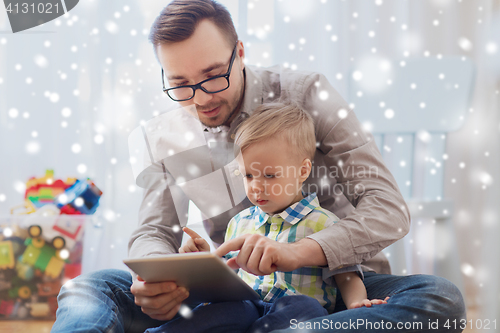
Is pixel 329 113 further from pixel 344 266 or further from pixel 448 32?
pixel 448 32

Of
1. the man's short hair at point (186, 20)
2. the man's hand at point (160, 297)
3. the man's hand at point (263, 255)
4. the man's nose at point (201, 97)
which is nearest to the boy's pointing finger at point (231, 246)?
the man's hand at point (263, 255)

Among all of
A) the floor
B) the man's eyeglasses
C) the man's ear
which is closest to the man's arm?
the man's ear

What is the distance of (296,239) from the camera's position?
2.87 feet

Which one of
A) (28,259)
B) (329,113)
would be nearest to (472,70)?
(329,113)

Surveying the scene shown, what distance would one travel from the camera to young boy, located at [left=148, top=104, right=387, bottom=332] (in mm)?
795

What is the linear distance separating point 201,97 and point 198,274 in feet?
1.60

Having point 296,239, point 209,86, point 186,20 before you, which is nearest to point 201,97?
point 209,86

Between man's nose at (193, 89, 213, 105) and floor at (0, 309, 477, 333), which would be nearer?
man's nose at (193, 89, 213, 105)

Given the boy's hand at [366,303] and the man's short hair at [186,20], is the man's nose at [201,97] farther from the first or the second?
the boy's hand at [366,303]

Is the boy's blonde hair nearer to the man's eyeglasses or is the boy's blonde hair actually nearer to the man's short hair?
the man's eyeglasses

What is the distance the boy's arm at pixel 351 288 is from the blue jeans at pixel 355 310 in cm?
3

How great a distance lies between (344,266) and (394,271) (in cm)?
67

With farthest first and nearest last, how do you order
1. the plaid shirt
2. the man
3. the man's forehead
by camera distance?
the man's forehead → the plaid shirt → the man

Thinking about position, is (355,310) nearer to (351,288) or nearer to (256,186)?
(351,288)
